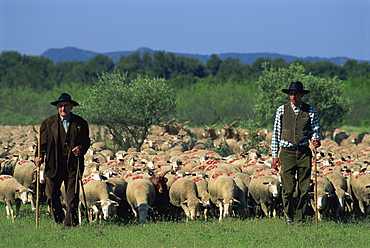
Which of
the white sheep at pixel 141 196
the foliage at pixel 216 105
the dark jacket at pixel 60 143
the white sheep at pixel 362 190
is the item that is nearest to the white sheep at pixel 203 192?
the white sheep at pixel 141 196

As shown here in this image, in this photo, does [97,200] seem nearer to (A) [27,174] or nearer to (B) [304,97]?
(A) [27,174]

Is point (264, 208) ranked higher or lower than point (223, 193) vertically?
lower

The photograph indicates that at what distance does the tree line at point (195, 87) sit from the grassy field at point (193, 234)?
1673 cm

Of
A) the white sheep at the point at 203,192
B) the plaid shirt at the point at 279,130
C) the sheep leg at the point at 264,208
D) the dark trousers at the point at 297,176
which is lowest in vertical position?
the sheep leg at the point at 264,208

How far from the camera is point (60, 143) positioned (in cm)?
1126

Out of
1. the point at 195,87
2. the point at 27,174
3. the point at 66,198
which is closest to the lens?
the point at 66,198

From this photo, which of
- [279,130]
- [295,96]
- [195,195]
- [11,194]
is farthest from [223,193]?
[11,194]

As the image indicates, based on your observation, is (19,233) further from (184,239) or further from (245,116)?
(245,116)

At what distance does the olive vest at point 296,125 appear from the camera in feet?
36.8

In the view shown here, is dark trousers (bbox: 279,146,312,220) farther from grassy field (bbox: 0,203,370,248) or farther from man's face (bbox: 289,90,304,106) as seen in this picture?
man's face (bbox: 289,90,304,106)

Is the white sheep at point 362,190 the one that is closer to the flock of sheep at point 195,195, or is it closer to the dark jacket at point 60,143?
the flock of sheep at point 195,195

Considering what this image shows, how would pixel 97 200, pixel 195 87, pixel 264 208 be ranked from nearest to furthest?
1. pixel 97 200
2. pixel 264 208
3. pixel 195 87

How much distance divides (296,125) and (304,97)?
22.9m

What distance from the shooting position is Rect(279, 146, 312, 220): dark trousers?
1127 centimetres
